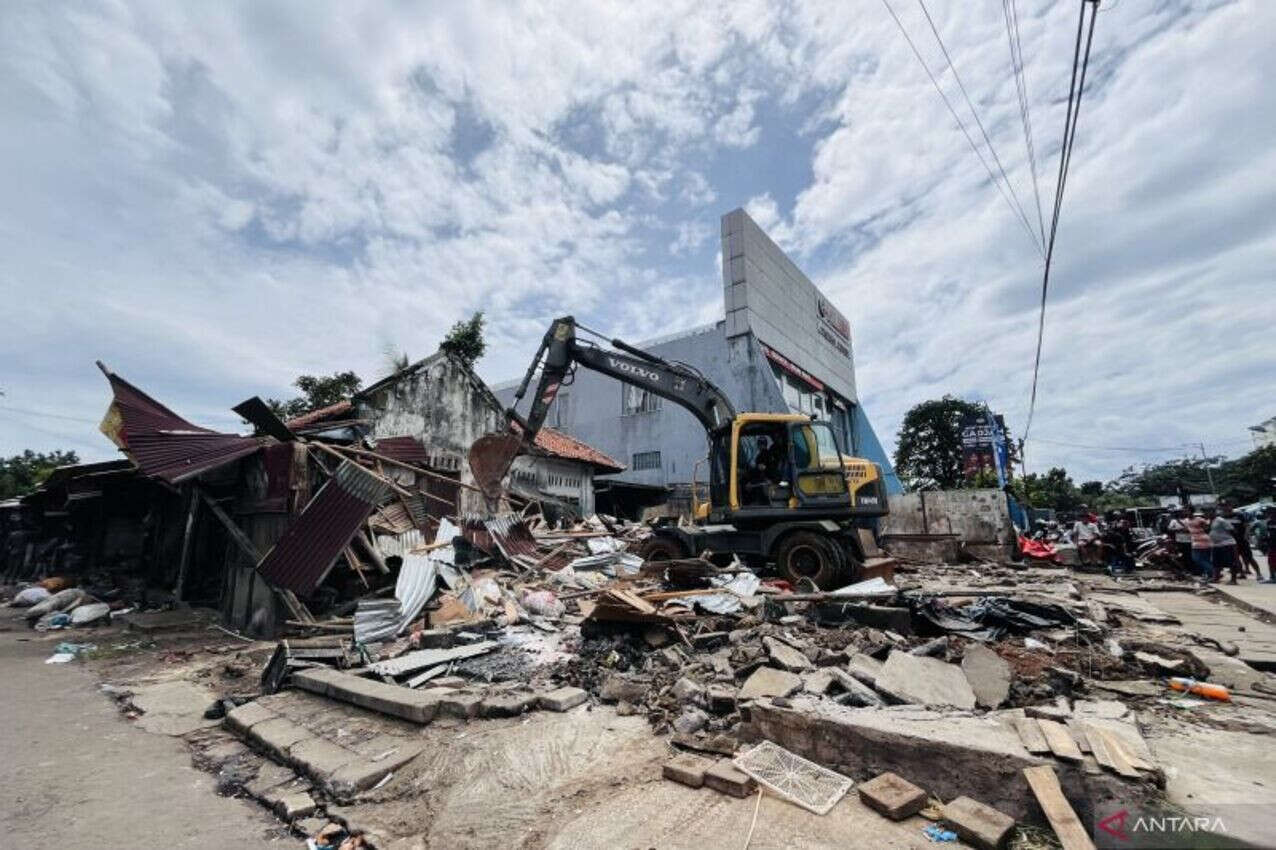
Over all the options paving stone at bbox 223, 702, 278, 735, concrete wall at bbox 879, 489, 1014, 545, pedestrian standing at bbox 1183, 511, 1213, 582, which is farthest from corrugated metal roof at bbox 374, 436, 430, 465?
pedestrian standing at bbox 1183, 511, 1213, 582

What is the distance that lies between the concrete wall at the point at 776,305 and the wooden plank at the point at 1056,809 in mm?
18809

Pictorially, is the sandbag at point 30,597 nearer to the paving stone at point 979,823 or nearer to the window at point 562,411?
the paving stone at point 979,823

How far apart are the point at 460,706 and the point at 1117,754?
13.2 feet

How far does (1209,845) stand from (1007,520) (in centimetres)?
1521

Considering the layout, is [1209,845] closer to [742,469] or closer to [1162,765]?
[1162,765]

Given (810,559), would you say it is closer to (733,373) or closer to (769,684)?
(769,684)

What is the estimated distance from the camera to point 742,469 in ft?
29.8

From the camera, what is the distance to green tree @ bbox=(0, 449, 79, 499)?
25984 mm

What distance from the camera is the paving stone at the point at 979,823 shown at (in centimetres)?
227

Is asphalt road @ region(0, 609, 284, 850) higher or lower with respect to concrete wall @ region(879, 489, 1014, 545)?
lower

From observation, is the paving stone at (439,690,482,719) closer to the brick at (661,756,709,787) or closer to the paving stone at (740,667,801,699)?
the brick at (661,756,709,787)

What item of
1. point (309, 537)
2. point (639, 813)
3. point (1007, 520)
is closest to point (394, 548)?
point (309, 537)

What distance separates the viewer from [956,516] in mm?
14164

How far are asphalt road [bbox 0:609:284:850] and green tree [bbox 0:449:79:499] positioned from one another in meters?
28.6
